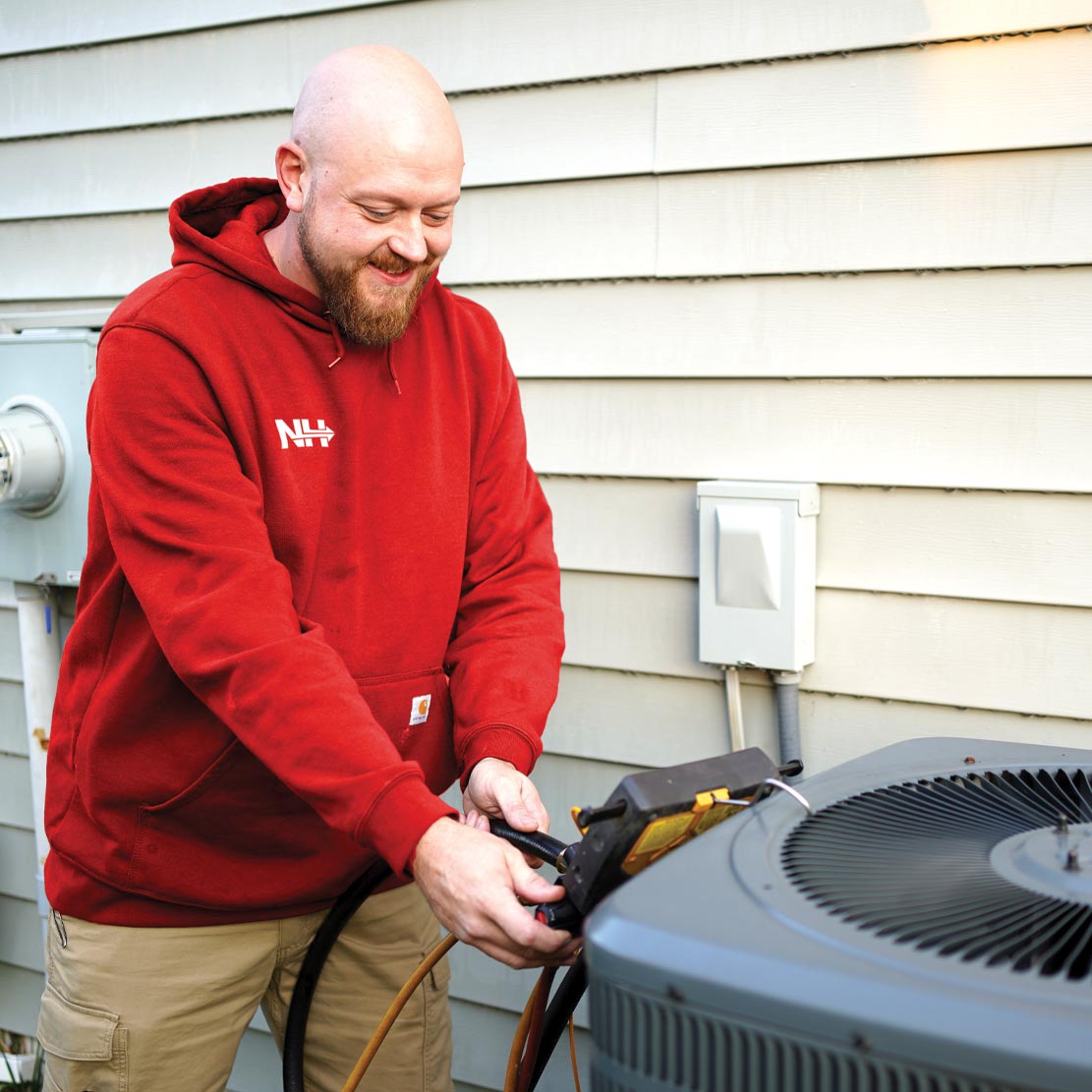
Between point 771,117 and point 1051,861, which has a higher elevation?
point 771,117

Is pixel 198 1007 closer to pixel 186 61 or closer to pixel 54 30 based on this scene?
pixel 186 61

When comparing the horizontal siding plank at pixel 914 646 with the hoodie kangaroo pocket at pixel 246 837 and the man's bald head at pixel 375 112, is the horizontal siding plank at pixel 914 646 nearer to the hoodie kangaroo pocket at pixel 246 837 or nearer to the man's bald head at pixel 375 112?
the hoodie kangaroo pocket at pixel 246 837

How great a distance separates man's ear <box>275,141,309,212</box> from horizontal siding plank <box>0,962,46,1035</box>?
230 centimetres

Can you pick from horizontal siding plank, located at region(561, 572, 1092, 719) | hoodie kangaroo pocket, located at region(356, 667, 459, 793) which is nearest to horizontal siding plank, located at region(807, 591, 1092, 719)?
horizontal siding plank, located at region(561, 572, 1092, 719)

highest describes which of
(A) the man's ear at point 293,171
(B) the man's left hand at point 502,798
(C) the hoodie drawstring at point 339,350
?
(A) the man's ear at point 293,171

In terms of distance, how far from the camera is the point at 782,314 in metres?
Answer: 2.08

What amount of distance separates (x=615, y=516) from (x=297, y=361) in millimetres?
787

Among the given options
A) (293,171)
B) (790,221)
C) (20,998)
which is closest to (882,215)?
(790,221)

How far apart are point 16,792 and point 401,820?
218 centimetres

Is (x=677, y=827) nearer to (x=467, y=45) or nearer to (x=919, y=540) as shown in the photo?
(x=919, y=540)

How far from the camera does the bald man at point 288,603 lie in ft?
4.90

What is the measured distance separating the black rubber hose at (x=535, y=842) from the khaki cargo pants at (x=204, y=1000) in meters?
0.56

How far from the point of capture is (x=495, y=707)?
66.2 inches

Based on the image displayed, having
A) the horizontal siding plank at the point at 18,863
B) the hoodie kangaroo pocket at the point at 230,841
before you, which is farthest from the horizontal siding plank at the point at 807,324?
the horizontal siding plank at the point at 18,863
